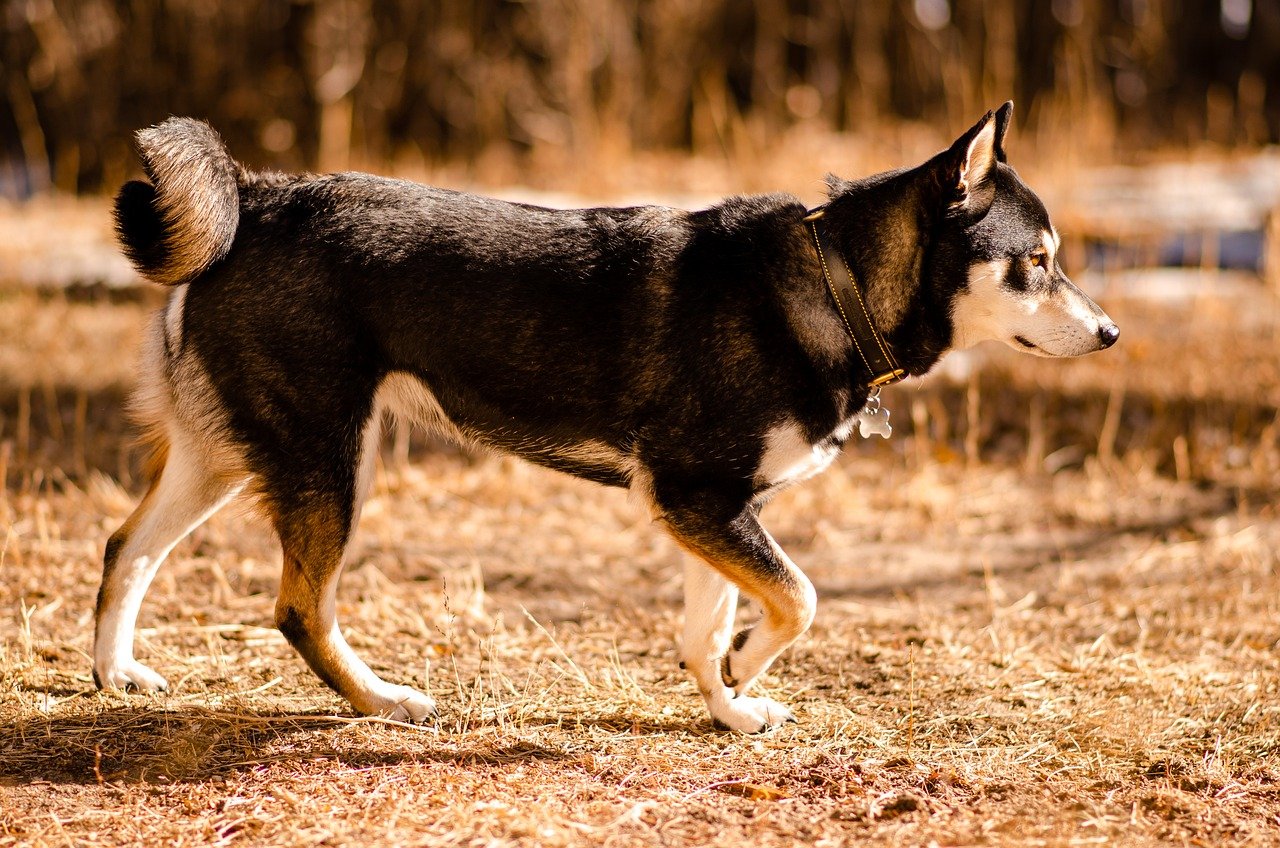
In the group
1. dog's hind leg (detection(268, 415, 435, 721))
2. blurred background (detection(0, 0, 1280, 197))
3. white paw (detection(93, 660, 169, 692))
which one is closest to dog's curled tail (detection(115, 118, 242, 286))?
dog's hind leg (detection(268, 415, 435, 721))

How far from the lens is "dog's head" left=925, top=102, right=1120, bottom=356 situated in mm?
3656

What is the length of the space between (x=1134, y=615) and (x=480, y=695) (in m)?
2.67

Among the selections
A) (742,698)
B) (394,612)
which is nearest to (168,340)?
(394,612)

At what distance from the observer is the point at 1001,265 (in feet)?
12.2

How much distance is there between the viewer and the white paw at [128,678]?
3.90m

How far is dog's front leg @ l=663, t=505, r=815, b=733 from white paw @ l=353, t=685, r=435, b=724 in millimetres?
800

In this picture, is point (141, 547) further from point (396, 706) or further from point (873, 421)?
point (873, 421)

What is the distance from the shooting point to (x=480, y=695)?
3951 millimetres

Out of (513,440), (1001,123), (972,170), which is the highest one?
(1001,123)

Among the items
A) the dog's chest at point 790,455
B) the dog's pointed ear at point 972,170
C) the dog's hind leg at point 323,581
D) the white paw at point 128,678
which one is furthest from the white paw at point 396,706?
the dog's pointed ear at point 972,170

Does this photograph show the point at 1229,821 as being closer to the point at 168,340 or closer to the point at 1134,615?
the point at 1134,615

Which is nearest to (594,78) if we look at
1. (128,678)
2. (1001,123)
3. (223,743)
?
(1001,123)

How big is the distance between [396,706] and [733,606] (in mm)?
1047

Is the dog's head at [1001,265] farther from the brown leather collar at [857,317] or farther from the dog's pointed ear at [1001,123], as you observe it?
the brown leather collar at [857,317]
